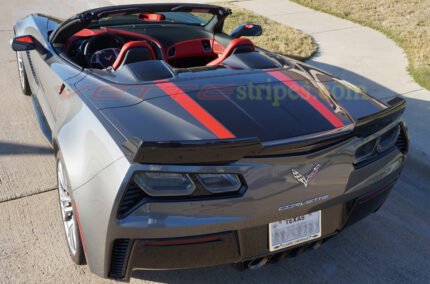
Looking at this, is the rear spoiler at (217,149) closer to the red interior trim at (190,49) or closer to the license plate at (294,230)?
the license plate at (294,230)

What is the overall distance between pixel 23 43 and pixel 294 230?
2.36 metres

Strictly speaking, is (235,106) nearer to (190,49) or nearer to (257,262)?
(257,262)

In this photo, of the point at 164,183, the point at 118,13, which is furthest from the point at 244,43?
the point at 164,183

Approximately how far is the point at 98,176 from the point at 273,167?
778mm

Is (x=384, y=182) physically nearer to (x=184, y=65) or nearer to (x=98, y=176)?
(x=98, y=176)

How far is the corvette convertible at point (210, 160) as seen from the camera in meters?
1.97

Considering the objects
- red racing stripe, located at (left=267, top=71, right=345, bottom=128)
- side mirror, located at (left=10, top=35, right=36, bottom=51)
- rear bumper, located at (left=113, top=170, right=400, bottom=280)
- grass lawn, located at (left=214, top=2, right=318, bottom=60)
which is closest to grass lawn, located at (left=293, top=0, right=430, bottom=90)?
grass lawn, located at (left=214, top=2, right=318, bottom=60)

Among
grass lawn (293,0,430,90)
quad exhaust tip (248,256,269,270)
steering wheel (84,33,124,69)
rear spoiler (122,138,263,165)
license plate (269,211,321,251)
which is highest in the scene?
rear spoiler (122,138,263,165)

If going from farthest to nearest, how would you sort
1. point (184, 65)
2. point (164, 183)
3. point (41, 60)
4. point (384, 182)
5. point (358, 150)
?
point (184, 65), point (41, 60), point (384, 182), point (358, 150), point (164, 183)

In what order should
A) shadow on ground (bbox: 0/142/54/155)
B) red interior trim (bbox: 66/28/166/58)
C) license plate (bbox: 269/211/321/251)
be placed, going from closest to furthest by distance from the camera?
license plate (bbox: 269/211/321/251) < red interior trim (bbox: 66/28/166/58) < shadow on ground (bbox: 0/142/54/155)

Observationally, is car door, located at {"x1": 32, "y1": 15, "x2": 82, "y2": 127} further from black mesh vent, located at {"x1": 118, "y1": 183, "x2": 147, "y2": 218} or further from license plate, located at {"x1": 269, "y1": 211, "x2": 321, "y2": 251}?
license plate, located at {"x1": 269, "y1": 211, "x2": 321, "y2": 251}

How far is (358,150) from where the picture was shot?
91.4 inches

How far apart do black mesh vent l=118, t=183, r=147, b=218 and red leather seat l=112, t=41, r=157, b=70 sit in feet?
4.04

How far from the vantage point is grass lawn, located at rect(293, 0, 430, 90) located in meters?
6.13
